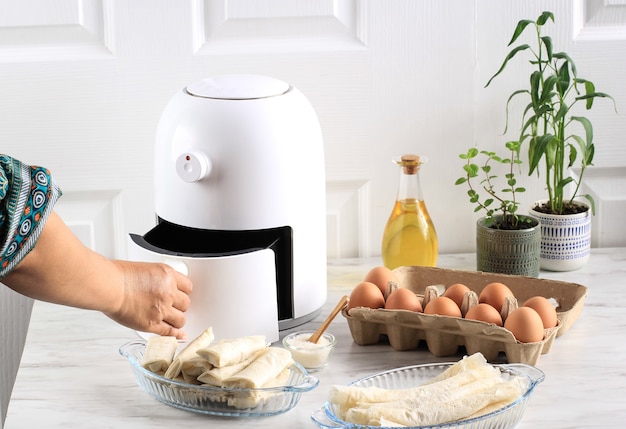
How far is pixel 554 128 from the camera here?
156 cm

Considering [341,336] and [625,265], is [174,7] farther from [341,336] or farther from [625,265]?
[625,265]

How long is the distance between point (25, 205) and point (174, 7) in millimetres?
712

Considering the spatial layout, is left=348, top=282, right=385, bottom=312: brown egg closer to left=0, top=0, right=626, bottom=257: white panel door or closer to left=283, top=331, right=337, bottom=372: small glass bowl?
left=283, top=331, right=337, bottom=372: small glass bowl

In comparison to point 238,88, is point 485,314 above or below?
below

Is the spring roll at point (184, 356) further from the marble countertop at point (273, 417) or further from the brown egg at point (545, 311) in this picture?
the brown egg at point (545, 311)

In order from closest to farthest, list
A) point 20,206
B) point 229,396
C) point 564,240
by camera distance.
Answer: point 20,206 < point 229,396 < point 564,240

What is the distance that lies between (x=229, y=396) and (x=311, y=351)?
17 cm

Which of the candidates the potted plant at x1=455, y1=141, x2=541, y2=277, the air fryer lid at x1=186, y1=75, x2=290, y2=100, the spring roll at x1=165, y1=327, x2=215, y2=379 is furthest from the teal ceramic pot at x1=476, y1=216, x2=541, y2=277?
the spring roll at x1=165, y1=327, x2=215, y2=379

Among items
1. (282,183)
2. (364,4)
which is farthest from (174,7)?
(282,183)

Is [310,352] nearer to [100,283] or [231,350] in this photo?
[231,350]

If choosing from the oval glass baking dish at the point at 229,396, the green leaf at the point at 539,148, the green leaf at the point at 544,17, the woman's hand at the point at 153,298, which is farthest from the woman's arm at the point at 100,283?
the green leaf at the point at 544,17

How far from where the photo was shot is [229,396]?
1.12 metres

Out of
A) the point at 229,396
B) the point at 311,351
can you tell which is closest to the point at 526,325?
the point at 311,351

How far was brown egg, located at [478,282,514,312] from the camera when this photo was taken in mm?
1302
